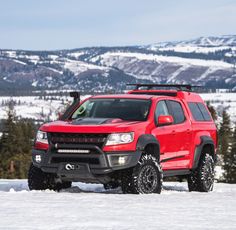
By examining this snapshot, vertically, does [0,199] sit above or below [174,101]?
below

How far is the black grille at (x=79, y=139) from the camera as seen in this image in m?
10.1

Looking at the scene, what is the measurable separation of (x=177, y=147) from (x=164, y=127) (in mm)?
646

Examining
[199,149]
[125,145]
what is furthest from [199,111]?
[125,145]

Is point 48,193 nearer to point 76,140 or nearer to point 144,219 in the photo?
point 76,140

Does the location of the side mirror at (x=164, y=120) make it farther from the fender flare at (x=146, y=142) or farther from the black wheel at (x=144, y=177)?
the black wheel at (x=144, y=177)

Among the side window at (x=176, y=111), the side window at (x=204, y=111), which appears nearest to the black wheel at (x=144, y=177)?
the side window at (x=176, y=111)

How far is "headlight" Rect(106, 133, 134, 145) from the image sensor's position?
10.1 m

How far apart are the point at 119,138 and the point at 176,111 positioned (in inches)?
85.7

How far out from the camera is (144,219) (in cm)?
700

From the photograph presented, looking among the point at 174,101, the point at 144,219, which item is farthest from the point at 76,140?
the point at 144,219

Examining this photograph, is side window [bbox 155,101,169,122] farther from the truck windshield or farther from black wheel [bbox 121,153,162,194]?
black wheel [bbox 121,153,162,194]

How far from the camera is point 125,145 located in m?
10.2

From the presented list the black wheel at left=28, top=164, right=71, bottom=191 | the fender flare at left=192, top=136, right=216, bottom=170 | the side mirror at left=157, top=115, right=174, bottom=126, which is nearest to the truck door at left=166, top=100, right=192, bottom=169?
the fender flare at left=192, top=136, right=216, bottom=170

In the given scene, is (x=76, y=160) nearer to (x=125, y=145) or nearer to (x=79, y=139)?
(x=79, y=139)
